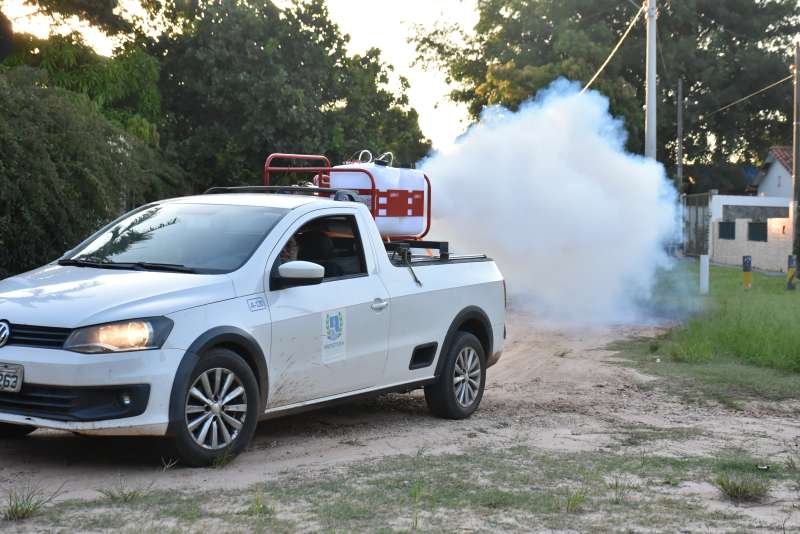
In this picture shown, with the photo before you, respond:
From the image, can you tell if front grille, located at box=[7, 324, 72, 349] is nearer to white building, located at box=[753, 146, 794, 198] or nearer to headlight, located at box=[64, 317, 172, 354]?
headlight, located at box=[64, 317, 172, 354]

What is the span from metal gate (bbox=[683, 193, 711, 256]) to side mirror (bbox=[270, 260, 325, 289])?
42161mm

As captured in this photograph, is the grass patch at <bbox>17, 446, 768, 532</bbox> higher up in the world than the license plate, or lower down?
lower down

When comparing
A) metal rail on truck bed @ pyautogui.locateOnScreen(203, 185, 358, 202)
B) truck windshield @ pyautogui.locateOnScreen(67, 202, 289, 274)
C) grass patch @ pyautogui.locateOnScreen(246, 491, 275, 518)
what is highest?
metal rail on truck bed @ pyautogui.locateOnScreen(203, 185, 358, 202)

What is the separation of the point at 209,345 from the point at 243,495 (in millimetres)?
1072

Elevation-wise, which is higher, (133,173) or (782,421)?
(133,173)

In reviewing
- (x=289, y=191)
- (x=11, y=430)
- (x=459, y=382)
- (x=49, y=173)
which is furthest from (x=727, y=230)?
(x=11, y=430)

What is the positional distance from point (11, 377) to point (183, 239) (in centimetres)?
172

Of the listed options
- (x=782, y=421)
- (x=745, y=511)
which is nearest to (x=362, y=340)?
(x=745, y=511)

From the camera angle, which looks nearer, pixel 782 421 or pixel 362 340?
pixel 362 340

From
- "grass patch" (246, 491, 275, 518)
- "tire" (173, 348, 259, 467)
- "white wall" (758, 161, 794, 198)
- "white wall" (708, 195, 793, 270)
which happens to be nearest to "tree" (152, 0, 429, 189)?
"white wall" (708, 195, 793, 270)

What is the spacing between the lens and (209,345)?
7.28 meters

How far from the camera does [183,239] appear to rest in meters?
8.32

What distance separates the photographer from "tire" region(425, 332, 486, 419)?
9.73 meters

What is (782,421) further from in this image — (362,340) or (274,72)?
(274,72)
